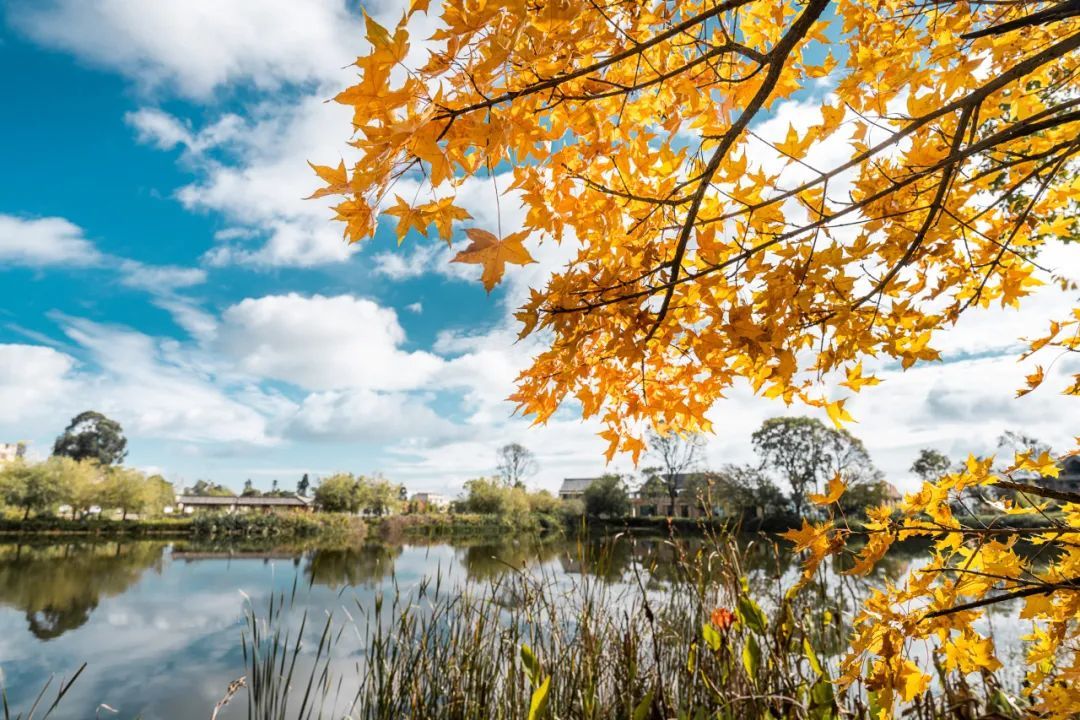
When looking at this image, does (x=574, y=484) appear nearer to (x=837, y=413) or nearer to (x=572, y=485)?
(x=572, y=485)

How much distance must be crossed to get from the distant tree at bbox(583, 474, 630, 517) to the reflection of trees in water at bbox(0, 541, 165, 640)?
20797 mm

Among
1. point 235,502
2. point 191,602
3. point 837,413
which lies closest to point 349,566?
point 191,602

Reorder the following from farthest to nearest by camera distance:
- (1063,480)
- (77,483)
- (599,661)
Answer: (77,483) < (599,661) < (1063,480)

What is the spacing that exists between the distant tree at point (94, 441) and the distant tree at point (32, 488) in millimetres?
19532

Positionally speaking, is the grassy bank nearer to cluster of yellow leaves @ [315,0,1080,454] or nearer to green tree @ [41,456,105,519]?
green tree @ [41,456,105,519]

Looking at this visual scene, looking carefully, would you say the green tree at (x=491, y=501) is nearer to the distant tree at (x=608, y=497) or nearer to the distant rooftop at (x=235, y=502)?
the distant tree at (x=608, y=497)

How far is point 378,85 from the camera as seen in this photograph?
28.2 inches

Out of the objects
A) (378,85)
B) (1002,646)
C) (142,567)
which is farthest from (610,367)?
(142,567)

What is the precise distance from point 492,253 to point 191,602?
1364 cm

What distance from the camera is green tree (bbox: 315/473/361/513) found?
118 feet

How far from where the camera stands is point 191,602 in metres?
11.0

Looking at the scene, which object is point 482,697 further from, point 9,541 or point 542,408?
point 9,541

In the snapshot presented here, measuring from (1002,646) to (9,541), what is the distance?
104 feet

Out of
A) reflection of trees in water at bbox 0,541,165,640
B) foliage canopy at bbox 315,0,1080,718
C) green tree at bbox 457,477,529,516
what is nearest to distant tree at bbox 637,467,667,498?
green tree at bbox 457,477,529,516
